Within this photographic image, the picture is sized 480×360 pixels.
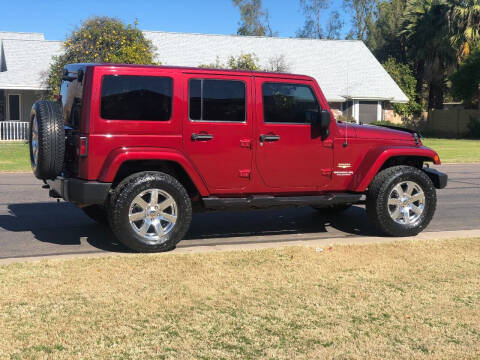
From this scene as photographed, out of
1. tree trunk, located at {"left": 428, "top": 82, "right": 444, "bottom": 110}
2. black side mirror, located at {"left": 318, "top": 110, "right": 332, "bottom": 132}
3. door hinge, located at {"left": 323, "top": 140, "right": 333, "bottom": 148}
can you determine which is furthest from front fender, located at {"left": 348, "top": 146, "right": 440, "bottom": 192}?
tree trunk, located at {"left": 428, "top": 82, "right": 444, "bottom": 110}

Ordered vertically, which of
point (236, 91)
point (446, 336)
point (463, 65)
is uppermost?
point (463, 65)

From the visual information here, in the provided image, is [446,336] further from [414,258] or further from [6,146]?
[6,146]

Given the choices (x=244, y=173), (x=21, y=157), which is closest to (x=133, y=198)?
(x=244, y=173)

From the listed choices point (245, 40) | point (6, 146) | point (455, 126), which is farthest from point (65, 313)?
point (455, 126)

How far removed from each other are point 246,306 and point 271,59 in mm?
32700

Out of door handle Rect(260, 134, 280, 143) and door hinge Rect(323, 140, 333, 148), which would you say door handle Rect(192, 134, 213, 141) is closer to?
door handle Rect(260, 134, 280, 143)

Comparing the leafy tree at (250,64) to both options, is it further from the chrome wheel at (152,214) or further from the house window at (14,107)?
the chrome wheel at (152,214)

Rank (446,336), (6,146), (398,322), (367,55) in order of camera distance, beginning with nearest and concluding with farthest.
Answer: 1. (446,336)
2. (398,322)
3. (6,146)
4. (367,55)

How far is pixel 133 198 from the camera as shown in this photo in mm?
6520

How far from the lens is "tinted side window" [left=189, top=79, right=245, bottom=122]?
22.5 feet

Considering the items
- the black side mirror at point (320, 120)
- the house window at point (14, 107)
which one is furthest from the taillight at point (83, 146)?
the house window at point (14, 107)

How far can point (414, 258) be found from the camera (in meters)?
6.48

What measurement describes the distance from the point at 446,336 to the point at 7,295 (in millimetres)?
3481

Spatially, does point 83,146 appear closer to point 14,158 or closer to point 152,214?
point 152,214
